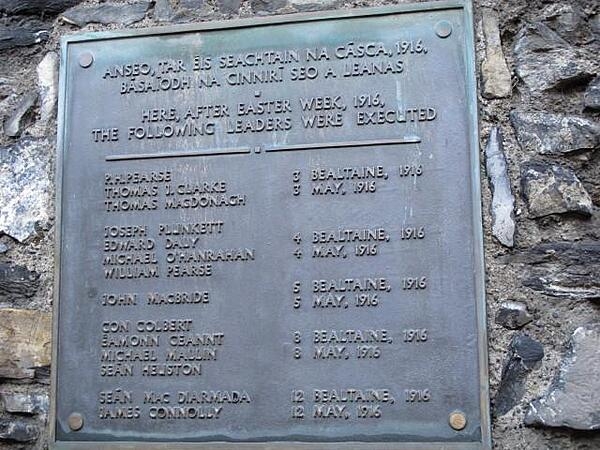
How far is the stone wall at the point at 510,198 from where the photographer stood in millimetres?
2545

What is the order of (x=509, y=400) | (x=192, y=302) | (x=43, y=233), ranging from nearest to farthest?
(x=509, y=400), (x=192, y=302), (x=43, y=233)

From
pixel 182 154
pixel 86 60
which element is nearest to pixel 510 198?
pixel 182 154

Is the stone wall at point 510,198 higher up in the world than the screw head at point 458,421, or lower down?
higher up

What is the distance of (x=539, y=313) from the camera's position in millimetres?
2592

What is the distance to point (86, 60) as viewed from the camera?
2.97 m

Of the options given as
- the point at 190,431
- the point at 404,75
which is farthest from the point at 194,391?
the point at 404,75

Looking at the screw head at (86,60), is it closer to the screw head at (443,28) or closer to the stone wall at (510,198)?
the stone wall at (510,198)

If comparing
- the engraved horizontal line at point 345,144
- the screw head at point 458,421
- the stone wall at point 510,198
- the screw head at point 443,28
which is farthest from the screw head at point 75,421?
the screw head at point 443,28

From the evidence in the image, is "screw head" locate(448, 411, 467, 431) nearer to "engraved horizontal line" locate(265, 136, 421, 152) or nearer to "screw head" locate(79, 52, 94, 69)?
"engraved horizontal line" locate(265, 136, 421, 152)

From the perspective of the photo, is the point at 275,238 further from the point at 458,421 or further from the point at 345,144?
the point at 458,421

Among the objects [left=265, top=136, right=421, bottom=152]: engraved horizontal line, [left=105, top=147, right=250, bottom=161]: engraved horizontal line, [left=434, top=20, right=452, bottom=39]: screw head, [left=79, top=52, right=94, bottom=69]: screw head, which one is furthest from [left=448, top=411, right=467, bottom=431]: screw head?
[left=79, top=52, right=94, bottom=69]: screw head

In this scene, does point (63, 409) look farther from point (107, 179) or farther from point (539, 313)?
point (539, 313)

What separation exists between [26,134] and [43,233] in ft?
1.22

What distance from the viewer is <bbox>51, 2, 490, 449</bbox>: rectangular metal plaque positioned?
8.48 feet
